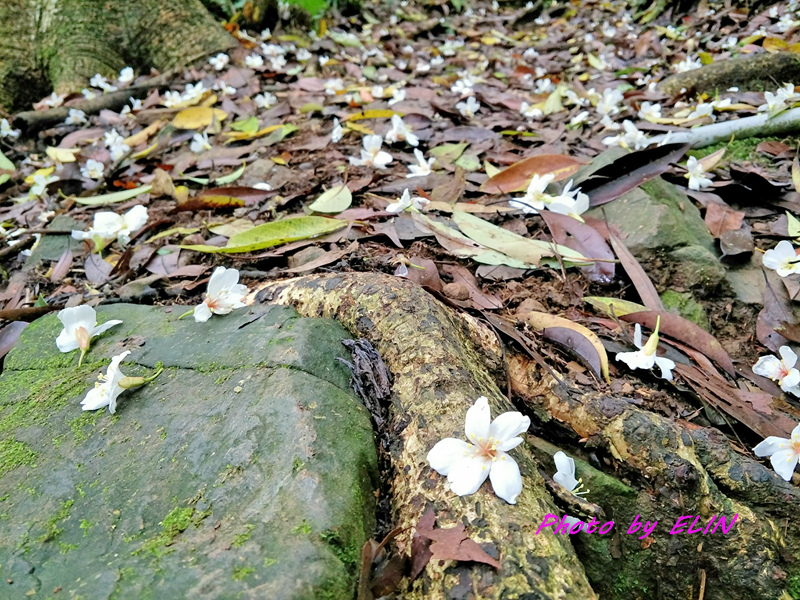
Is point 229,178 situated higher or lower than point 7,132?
lower

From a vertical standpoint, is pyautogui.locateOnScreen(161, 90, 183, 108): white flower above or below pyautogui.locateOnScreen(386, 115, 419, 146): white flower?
above

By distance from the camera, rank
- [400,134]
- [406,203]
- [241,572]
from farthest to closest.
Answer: [400,134], [406,203], [241,572]

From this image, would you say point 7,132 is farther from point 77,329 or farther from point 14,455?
point 14,455

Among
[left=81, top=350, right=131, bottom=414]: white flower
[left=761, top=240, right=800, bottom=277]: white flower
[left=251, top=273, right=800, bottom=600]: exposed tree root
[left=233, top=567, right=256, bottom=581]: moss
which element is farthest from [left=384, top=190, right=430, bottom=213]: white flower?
[left=233, top=567, right=256, bottom=581]: moss

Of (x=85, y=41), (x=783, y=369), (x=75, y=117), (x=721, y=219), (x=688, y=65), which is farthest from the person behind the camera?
(x=85, y=41)

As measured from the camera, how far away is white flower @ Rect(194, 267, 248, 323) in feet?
5.32

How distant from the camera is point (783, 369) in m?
1.74

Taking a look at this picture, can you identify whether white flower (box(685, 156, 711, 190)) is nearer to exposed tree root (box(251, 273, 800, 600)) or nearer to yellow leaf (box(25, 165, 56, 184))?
exposed tree root (box(251, 273, 800, 600))

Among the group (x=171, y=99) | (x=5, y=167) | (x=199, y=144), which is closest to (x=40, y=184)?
(x=5, y=167)

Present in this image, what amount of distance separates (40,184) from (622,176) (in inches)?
134

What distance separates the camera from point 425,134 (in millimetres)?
3436

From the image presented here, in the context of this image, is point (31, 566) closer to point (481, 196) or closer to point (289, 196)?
point (289, 196)

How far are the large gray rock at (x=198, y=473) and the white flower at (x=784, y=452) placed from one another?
113 cm

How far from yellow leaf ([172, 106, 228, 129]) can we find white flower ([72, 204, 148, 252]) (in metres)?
1.67
